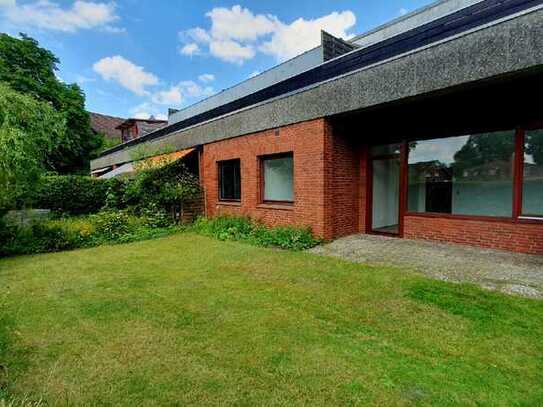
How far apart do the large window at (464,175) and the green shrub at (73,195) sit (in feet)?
47.4

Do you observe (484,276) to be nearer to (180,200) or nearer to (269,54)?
(180,200)

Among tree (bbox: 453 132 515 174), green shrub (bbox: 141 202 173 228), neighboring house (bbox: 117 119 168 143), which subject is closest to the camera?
tree (bbox: 453 132 515 174)

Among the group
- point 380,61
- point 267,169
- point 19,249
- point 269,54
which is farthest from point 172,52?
point 380,61

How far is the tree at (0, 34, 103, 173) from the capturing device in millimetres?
25781

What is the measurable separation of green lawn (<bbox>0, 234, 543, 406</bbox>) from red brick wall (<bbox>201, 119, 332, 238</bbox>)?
2.95m

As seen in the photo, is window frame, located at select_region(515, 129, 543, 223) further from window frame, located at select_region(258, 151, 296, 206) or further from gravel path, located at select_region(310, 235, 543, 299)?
window frame, located at select_region(258, 151, 296, 206)

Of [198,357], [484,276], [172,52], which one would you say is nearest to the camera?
[198,357]

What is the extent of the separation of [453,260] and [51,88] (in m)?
35.5

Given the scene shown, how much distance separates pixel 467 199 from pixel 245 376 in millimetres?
7642

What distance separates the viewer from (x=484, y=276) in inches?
223

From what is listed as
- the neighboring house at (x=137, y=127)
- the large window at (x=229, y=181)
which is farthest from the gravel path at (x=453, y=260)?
the neighboring house at (x=137, y=127)

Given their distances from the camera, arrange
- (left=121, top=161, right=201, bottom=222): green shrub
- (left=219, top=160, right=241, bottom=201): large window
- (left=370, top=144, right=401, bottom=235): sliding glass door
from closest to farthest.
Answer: (left=370, top=144, right=401, bottom=235): sliding glass door < (left=219, top=160, right=241, bottom=201): large window < (left=121, top=161, right=201, bottom=222): green shrub

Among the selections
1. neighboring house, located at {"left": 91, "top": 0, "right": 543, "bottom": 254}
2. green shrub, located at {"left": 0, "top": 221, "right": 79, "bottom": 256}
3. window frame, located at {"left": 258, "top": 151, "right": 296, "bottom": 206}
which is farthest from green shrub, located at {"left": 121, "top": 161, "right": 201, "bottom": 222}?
window frame, located at {"left": 258, "top": 151, "right": 296, "bottom": 206}

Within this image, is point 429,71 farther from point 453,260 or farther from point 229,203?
point 229,203
